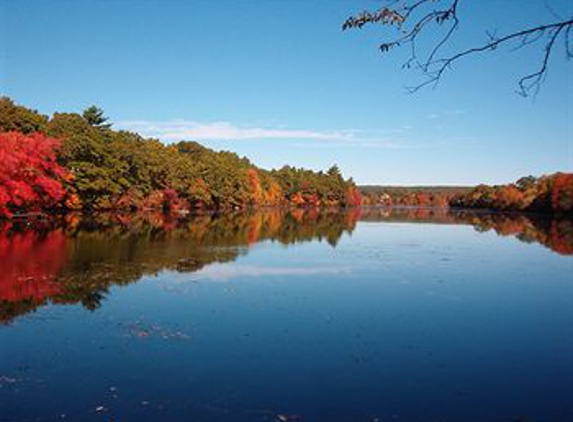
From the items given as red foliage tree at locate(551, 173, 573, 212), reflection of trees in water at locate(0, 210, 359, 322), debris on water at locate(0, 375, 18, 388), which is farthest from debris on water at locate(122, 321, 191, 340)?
red foliage tree at locate(551, 173, 573, 212)

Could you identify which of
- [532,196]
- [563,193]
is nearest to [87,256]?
[563,193]

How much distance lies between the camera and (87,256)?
2270cm

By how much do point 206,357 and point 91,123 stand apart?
59.0m

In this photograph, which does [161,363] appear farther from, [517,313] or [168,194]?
[168,194]

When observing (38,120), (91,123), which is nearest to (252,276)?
(38,120)

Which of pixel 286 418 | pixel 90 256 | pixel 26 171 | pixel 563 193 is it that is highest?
pixel 563 193

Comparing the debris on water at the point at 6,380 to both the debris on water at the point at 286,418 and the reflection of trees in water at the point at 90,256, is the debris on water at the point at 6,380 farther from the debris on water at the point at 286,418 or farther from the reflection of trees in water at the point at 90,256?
the debris on water at the point at 286,418

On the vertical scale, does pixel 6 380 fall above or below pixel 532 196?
below

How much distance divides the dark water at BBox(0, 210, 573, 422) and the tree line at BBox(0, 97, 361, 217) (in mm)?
15873

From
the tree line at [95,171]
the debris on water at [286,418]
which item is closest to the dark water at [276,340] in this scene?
the debris on water at [286,418]

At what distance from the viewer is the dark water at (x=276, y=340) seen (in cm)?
782

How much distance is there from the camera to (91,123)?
62469mm

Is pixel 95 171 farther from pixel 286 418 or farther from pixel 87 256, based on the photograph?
pixel 286 418

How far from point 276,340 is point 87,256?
A: 14.5 metres
